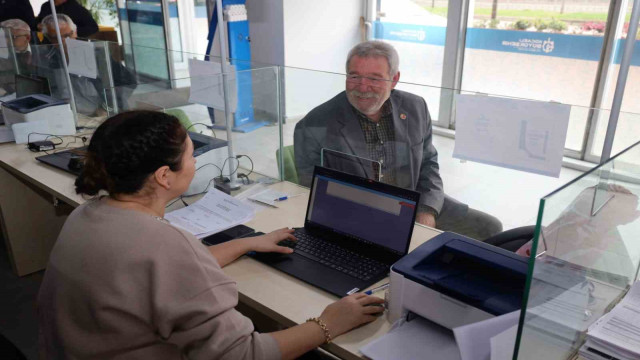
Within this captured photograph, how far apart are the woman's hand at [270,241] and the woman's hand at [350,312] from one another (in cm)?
33

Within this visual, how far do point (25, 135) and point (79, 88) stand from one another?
0.51 meters

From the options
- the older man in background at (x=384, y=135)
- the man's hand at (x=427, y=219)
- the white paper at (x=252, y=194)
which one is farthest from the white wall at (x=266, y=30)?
the man's hand at (x=427, y=219)

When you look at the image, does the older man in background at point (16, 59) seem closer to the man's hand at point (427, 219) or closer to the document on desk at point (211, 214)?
the document on desk at point (211, 214)

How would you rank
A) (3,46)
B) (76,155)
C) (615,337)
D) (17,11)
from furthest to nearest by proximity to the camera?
(17,11), (3,46), (76,155), (615,337)

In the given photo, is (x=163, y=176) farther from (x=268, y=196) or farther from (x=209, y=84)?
(x=209, y=84)

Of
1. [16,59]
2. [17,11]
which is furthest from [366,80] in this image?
[17,11]

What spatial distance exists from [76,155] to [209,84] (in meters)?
0.84

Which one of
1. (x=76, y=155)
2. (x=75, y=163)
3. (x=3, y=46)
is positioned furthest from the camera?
(x=3, y=46)

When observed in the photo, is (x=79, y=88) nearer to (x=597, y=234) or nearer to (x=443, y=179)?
(x=443, y=179)

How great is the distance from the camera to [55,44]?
3033 mm

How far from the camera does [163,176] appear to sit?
112 centimetres

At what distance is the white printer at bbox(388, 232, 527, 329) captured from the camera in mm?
1068

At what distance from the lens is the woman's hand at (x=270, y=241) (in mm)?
1496

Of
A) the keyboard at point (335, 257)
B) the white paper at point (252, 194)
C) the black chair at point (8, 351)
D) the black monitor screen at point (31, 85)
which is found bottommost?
the white paper at point (252, 194)
